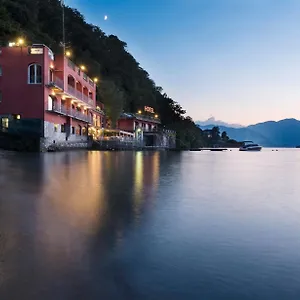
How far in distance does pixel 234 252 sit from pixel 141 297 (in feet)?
5.67

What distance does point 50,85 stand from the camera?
33656mm

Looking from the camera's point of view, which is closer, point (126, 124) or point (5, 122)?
point (5, 122)

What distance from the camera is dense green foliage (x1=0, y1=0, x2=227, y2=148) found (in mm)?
58244

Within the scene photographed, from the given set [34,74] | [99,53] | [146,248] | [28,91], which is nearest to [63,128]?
[28,91]

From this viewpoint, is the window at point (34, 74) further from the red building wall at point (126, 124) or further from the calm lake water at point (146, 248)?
the red building wall at point (126, 124)

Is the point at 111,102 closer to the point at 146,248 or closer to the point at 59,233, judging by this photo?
the point at 59,233

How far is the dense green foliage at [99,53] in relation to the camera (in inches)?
2293

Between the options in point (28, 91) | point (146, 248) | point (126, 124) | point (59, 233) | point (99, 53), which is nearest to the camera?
point (146, 248)

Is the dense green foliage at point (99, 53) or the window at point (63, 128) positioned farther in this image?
the dense green foliage at point (99, 53)

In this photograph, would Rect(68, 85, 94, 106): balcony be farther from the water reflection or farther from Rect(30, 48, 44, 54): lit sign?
the water reflection

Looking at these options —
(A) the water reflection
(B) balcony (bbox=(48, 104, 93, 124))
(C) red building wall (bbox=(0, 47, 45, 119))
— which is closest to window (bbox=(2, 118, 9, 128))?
(C) red building wall (bbox=(0, 47, 45, 119))

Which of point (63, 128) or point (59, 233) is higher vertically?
point (63, 128)

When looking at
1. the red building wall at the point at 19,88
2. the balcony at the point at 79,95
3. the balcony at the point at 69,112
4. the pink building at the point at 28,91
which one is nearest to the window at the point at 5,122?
the pink building at the point at 28,91

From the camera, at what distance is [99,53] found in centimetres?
7962
